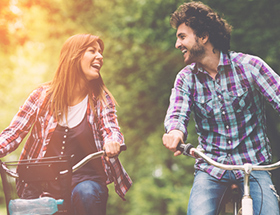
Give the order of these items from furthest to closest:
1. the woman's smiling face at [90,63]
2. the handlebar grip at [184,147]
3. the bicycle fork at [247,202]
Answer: the woman's smiling face at [90,63] → the handlebar grip at [184,147] → the bicycle fork at [247,202]

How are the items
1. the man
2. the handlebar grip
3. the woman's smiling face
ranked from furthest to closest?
the woman's smiling face < the man < the handlebar grip

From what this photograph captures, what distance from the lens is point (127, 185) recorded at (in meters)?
3.19

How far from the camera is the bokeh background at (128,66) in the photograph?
568 centimetres

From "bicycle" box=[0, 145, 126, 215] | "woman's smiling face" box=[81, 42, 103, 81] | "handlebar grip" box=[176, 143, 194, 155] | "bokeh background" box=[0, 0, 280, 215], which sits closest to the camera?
"handlebar grip" box=[176, 143, 194, 155]

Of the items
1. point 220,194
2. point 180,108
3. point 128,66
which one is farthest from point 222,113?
point 128,66

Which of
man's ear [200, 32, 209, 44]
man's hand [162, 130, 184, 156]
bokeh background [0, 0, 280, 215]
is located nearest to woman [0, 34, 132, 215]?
man's hand [162, 130, 184, 156]

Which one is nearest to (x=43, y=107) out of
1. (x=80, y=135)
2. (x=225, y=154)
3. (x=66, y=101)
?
(x=66, y=101)

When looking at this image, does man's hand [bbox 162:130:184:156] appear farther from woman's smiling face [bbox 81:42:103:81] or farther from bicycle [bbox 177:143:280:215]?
woman's smiling face [bbox 81:42:103:81]

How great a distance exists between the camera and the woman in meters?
3.03

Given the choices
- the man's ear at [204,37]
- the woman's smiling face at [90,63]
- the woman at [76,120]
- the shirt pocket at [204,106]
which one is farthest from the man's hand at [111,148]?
the man's ear at [204,37]

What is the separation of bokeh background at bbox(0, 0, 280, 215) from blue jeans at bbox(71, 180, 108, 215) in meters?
2.77

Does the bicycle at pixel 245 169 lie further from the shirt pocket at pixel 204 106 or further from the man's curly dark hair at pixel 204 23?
the man's curly dark hair at pixel 204 23

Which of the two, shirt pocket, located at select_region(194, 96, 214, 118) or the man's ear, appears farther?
the man's ear

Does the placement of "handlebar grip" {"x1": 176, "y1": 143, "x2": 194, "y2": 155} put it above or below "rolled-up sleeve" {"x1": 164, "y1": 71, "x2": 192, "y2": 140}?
below
